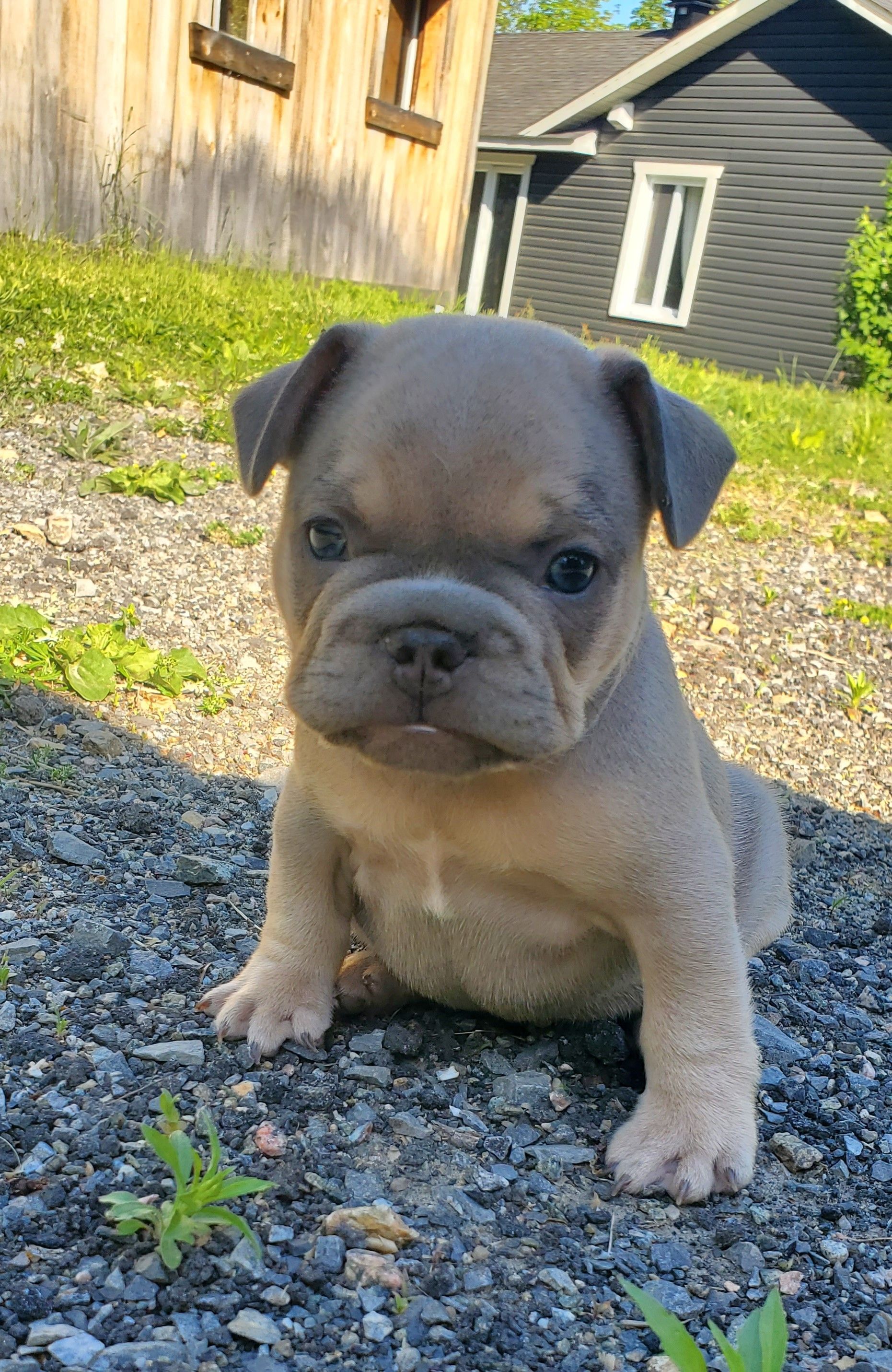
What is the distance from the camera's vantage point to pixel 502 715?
2479mm

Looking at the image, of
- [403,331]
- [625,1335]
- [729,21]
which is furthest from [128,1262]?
[729,21]

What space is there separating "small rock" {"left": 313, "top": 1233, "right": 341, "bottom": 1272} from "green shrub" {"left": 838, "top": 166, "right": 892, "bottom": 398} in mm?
19918

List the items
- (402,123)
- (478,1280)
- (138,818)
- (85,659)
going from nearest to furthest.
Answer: (478,1280) → (138,818) → (85,659) → (402,123)

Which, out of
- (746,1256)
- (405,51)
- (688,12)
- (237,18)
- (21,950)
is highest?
(688,12)

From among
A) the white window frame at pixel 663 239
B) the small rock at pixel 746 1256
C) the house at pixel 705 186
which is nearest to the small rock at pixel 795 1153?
the small rock at pixel 746 1256

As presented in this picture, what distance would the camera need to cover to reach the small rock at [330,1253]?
233 cm

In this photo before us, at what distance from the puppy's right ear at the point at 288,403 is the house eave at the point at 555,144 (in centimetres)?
2311

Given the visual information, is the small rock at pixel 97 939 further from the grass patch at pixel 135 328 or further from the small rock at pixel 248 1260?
the grass patch at pixel 135 328

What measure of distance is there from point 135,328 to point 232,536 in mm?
2707

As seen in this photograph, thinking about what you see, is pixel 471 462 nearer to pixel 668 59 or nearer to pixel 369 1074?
pixel 369 1074

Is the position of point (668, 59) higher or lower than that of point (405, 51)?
higher

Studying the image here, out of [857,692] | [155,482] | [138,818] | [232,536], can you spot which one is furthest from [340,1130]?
[155,482]

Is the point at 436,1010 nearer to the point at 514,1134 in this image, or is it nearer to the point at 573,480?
the point at 514,1134

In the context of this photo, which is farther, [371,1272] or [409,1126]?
[409,1126]
